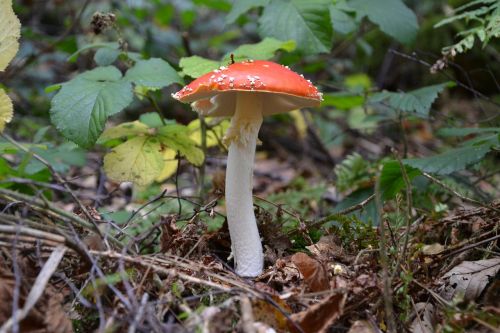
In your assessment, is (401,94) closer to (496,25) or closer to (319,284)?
(496,25)

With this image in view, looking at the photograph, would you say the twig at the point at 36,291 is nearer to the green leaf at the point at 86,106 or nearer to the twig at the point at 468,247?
→ the green leaf at the point at 86,106

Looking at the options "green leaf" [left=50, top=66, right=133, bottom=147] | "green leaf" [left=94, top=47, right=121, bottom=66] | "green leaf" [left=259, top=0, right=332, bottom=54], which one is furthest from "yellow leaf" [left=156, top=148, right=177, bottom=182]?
"green leaf" [left=259, top=0, right=332, bottom=54]

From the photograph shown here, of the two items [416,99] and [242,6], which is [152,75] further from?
[416,99]

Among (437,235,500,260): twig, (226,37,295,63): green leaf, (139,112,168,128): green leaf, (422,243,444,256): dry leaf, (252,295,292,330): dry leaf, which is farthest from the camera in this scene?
(139,112,168,128): green leaf

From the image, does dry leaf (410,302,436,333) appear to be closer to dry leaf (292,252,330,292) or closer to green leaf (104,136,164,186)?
dry leaf (292,252,330,292)

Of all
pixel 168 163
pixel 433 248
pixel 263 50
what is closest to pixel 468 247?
pixel 433 248

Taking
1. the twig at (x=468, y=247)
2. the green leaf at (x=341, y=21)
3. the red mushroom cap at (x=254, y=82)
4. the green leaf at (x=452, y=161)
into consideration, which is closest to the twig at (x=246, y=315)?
the red mushroom cap at (x=254, y=82)

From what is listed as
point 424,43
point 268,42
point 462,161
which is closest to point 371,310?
point 462,161
